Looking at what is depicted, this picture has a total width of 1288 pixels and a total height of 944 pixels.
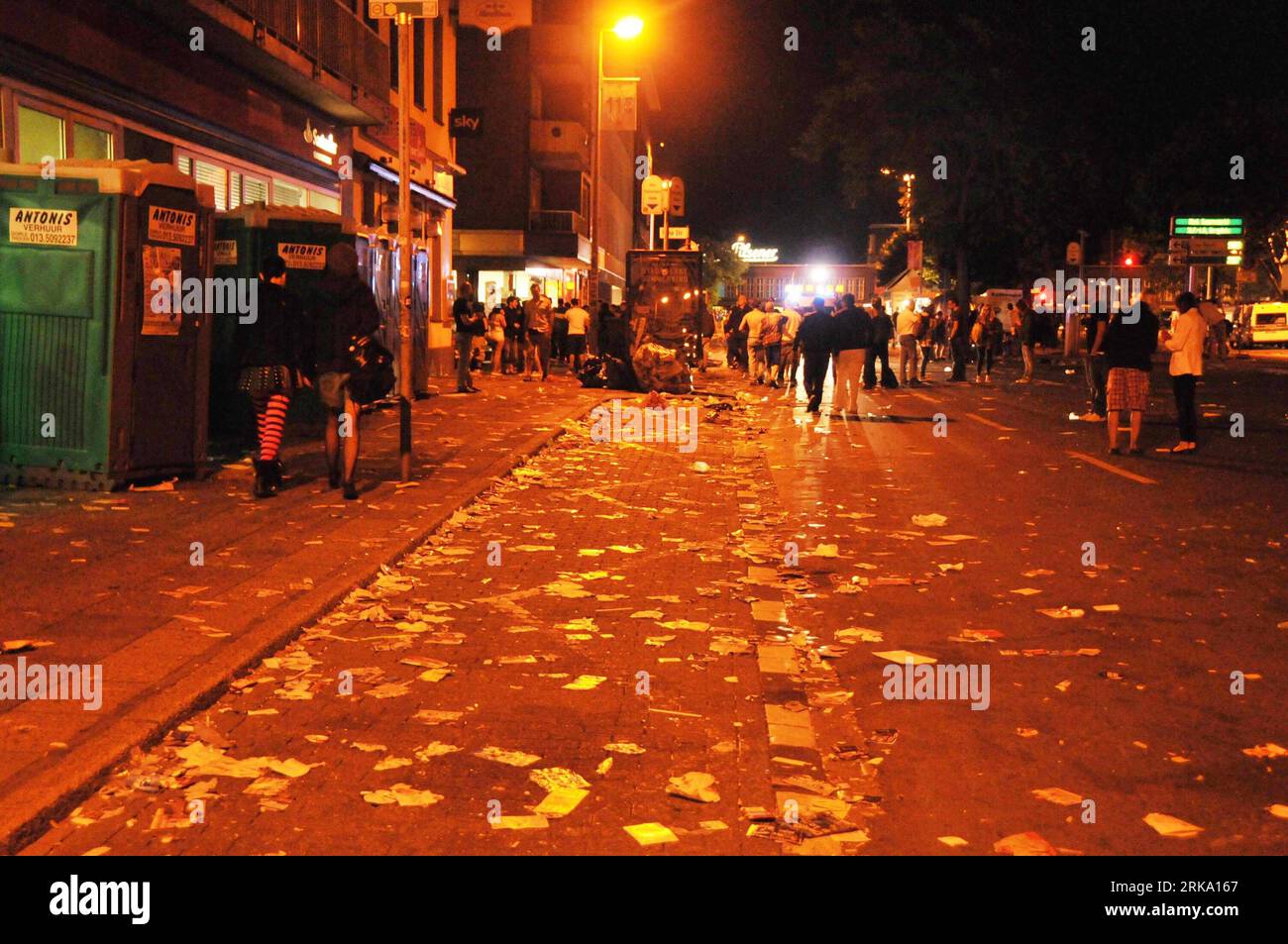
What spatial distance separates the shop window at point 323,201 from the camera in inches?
1002

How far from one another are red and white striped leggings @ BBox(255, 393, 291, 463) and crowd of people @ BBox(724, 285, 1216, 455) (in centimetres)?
950

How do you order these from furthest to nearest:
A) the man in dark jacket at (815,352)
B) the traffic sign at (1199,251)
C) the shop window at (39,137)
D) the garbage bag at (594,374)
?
the traffic sign at (1199,251) → the garbage bag at (594,374) → the man in dark jacket at (815,352) → the shop window at (39,137)

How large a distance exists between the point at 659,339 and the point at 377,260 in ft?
52.5

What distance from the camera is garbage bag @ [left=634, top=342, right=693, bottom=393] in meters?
28.4

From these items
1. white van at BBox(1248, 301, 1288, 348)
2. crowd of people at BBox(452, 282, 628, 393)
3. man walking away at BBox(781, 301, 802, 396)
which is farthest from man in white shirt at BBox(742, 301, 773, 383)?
white van at BBox(1248, 301, 1288, 348)

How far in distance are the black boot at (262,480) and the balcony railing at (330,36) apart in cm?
817

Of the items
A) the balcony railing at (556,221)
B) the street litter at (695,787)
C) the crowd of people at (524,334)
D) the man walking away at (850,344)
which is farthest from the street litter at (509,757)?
the balcony railing at (556,221)

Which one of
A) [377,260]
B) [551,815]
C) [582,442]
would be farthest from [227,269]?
[551,815]

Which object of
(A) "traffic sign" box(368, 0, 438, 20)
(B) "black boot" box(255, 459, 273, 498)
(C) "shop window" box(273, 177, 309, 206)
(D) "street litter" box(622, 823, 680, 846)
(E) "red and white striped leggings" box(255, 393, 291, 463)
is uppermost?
(A) "traffic sign" box(368, 0, 438, 20)

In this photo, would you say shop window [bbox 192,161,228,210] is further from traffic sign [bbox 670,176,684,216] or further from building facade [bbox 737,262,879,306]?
building facade [bbox 737,262,879,306]

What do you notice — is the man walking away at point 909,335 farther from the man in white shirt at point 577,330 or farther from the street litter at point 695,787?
the street litter at point 695,787

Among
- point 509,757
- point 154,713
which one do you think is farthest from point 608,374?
point 509,757

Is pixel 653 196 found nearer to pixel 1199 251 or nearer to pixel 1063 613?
pixel 1199 251
